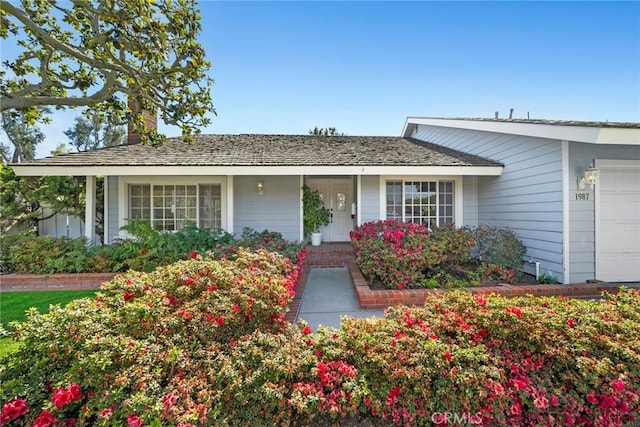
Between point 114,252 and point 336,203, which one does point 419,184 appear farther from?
point 114,252

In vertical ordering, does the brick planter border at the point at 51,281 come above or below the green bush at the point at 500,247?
below

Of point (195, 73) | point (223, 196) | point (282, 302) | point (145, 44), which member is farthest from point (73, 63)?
point (282, 302)

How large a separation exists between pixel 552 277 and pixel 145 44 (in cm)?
946

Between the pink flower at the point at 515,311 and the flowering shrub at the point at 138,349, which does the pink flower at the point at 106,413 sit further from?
the pink flower at the point at 515,311

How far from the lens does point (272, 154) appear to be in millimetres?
8828

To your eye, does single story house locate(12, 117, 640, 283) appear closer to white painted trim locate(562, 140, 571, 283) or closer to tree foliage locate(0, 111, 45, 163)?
white painted trim locate(562, 140, 571, 283)

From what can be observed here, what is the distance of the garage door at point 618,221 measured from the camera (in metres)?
5.76

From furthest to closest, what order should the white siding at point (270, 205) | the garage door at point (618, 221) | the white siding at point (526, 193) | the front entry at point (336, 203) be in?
the front entry at point (336, 203)
the white siding at point (270, 205)
the white siding at point (526, 193)
the garage door at point (618, 221)

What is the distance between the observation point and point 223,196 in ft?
29.5

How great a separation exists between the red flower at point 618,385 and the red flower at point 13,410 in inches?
185

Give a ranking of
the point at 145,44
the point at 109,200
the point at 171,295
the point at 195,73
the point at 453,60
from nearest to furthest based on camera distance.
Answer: the point at 171,295 → the point at 145,44 → the point at 195,73 → the point at 109,200 → the point at 453,60

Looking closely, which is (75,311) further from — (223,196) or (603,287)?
(603,287)

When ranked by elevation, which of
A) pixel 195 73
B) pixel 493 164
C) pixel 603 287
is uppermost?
pixel 195 73

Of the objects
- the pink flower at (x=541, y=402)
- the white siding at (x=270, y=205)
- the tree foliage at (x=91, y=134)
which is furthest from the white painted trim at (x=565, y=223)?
the tree foliage at (x=91, y=134)
